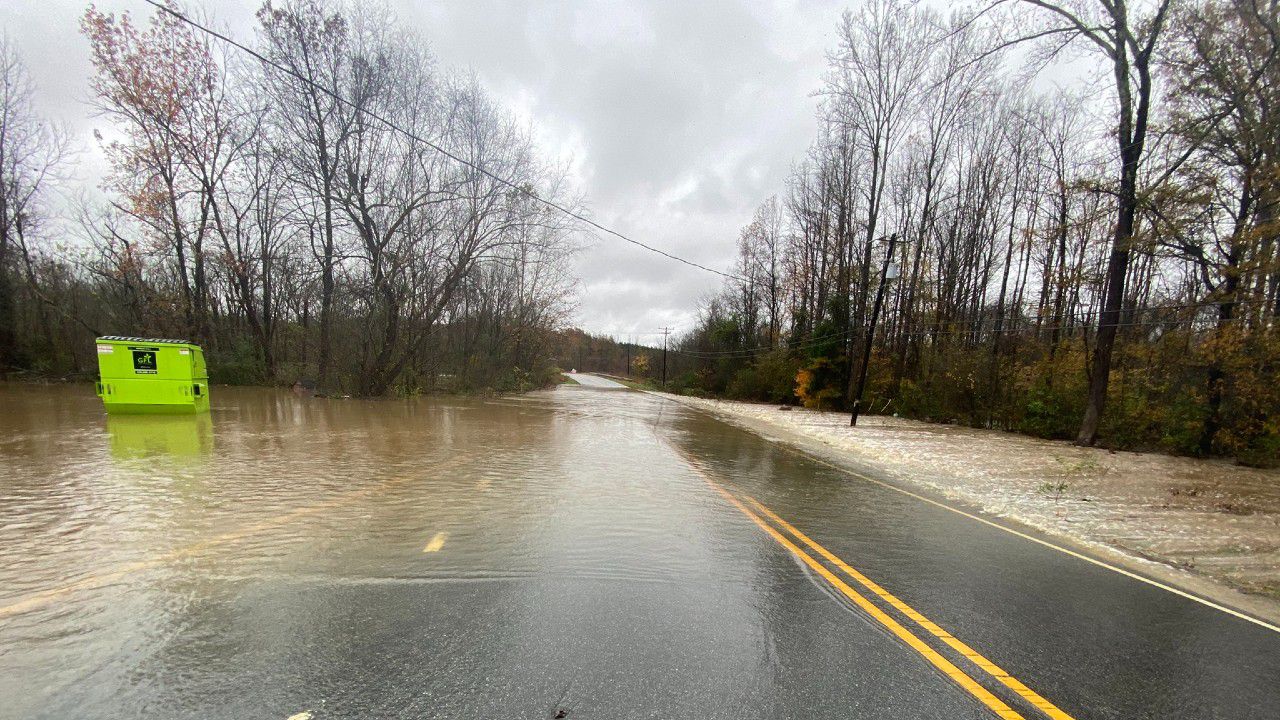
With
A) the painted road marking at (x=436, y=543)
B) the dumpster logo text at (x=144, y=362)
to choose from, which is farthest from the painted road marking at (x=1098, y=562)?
the dumpster logo text at (x=144, y=362)

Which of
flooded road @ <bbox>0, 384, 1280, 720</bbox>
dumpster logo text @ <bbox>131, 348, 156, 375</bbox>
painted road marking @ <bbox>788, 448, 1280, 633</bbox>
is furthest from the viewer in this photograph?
dumpster logo text @ <bbox>131, 348, 156, 375</bbox>

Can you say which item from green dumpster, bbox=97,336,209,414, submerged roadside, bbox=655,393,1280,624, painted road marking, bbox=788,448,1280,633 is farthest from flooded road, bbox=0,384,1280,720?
green dumpster, bbox=97,336,209,414

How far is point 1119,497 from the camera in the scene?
8.94 meters

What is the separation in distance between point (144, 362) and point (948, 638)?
17.4 metres

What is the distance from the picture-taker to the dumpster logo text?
42.5 ft

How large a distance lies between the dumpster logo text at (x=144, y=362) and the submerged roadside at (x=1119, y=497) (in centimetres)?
1684

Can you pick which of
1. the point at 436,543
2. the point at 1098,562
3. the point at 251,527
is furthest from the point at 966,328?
the point at 251,527

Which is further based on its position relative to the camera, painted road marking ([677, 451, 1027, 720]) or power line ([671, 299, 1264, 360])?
power line ([671, 299, 1264, 360])

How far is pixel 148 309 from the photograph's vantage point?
2633 cm

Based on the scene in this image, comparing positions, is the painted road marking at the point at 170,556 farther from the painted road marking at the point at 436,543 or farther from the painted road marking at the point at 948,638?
the painted road marking at the point at 948,638

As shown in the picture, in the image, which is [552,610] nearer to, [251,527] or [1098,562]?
[251,527]

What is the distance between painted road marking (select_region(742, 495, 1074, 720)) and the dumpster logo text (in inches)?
628

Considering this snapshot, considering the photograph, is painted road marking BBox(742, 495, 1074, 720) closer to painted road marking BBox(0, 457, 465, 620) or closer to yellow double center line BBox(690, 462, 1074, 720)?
yellow double center line BBox(690, 462, 1074, 720)

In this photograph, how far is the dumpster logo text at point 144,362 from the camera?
12969 mm
